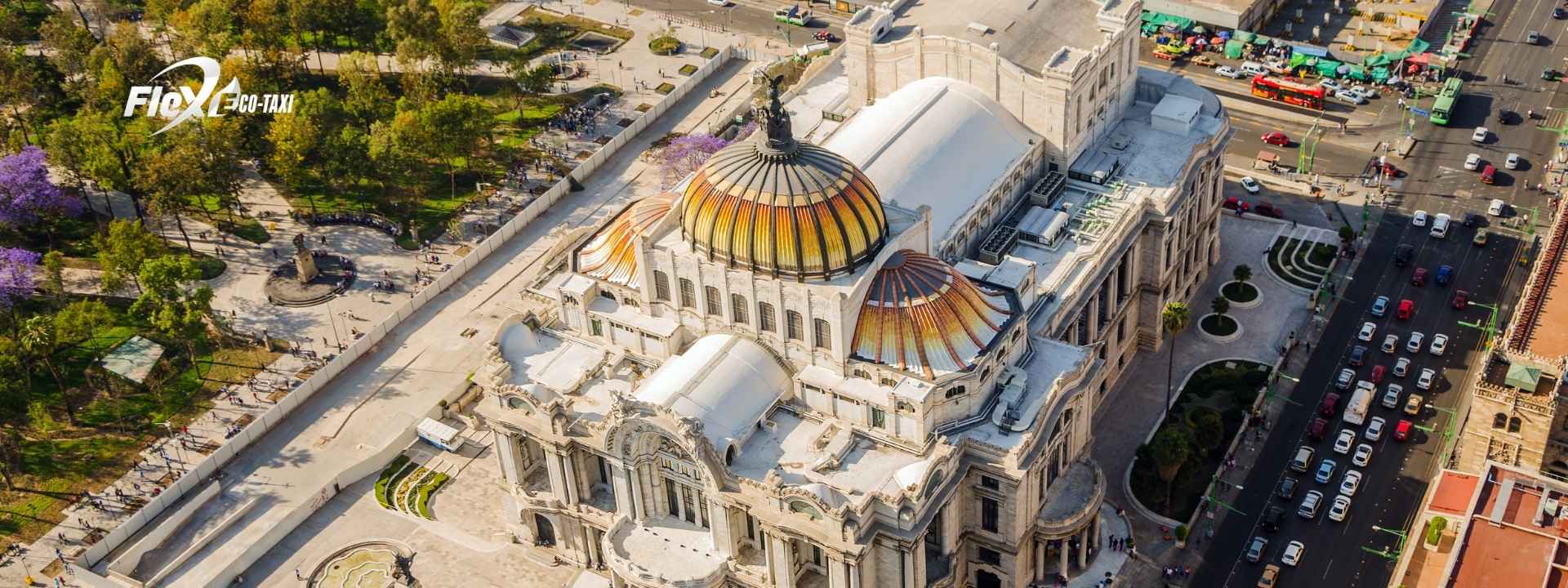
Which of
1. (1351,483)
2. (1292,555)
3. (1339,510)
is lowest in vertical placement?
(1292,555)

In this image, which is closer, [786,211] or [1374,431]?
[786,211]

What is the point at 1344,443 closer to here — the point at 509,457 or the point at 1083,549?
the point at 1083,549

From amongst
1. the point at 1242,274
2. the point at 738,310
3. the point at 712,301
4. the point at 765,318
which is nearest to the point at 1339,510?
the point at 1242,274

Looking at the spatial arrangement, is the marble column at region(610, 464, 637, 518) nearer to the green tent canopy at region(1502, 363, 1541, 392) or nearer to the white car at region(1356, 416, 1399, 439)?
the white car at region(1356, 416, 1399, 439)

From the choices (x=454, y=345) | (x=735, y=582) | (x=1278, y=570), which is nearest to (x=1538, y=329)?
(x=1278, y=570)

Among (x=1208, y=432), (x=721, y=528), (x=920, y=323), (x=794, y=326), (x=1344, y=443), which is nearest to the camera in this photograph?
(x=920, y=323)

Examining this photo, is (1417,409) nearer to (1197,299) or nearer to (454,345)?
(1197,299)

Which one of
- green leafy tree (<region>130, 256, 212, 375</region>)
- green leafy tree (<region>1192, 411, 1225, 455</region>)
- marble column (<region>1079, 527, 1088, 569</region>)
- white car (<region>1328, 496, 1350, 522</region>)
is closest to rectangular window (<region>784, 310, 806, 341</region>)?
marble column (<region>1079, 527, 1088, 569</region>)
